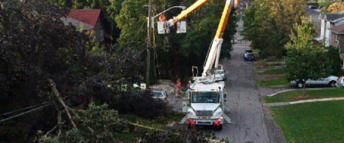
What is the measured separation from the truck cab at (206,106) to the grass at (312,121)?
10.1ft

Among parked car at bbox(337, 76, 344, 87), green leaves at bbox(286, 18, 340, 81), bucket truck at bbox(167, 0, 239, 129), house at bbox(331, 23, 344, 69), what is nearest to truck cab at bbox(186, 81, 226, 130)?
bucket truck at bbox(167, 0, 239, 129)

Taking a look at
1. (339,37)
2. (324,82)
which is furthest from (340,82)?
(339,37)

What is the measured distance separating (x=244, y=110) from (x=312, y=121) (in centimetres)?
549

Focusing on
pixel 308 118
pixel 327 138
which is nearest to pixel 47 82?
pixel 327 138

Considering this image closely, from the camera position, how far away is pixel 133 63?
21172 mm

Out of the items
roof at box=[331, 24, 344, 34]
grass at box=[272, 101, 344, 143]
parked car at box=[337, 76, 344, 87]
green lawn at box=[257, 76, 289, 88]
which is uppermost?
roof at box=[331, 24, 344, 34]

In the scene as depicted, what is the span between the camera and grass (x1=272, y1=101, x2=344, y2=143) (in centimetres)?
2136

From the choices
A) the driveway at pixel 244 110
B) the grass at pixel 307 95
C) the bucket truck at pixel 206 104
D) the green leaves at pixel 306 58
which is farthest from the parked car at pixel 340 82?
the bucket truck at pixel 206 104

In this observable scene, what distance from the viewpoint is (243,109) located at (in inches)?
1180

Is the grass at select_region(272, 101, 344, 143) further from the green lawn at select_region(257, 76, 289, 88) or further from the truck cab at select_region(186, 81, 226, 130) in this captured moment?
the green lawn at select_region(257, 76, 289, 88)

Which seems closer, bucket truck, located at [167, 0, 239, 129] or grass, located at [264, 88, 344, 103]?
bucket truck, located at [167, 0, 239, 129]

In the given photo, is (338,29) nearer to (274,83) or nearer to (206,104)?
(274,83)

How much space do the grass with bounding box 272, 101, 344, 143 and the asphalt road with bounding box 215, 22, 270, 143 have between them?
1.05m

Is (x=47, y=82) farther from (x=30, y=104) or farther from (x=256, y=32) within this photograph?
(x=256, y=32)
